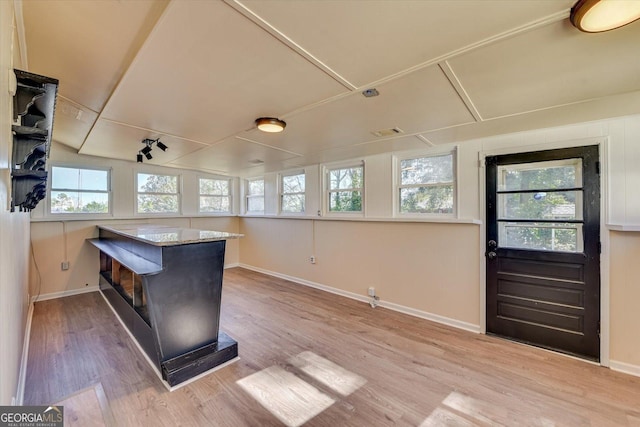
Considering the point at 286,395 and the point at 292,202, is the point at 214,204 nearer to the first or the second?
the point at 292,202

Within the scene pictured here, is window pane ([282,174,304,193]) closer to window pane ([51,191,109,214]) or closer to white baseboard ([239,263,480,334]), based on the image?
white baseboard ([239,263,480,334])

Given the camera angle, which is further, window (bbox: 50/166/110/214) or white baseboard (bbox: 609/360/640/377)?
window (bbox: 50/166/110/214)

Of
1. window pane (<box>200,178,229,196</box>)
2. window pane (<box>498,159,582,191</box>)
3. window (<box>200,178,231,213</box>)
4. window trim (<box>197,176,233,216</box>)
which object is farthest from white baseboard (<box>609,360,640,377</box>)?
window pane (<box>200,178,229,196</box>)

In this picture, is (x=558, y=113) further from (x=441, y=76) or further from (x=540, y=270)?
(x=540, y=270)

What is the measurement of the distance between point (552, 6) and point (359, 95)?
112 centimetres

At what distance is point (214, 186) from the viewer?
20.9 ft

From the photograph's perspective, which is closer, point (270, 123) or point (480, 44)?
point (480, 44)

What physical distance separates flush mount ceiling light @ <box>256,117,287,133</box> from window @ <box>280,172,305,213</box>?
2.62 meters

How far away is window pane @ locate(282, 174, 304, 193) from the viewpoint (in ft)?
17.4

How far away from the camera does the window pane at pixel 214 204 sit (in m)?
6.16

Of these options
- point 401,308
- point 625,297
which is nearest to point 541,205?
point 625,297

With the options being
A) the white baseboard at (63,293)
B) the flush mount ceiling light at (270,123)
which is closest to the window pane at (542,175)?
the flush mount ceiling light at (270,123)

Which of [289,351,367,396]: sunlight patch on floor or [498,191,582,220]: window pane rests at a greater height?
[498,191,582,220]: window pane

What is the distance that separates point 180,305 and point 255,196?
4.30 metres
